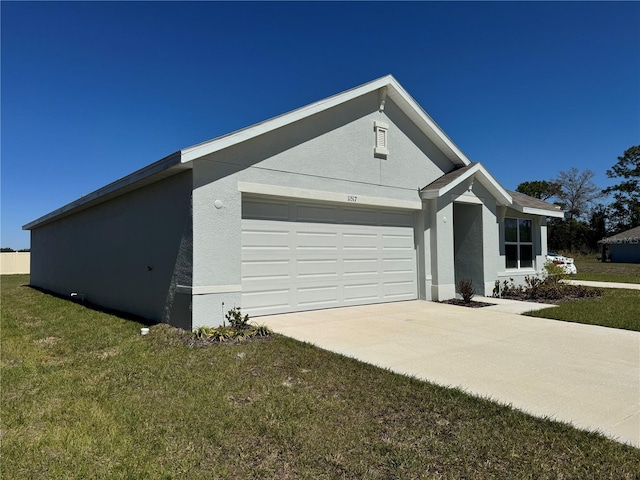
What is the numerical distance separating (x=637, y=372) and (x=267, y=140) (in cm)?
732

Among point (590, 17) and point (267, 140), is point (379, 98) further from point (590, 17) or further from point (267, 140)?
point (590, 17)

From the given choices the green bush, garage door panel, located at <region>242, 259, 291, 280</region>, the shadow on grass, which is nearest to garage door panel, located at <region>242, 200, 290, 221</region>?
garage door panel, located at <region>242, 259, 291, 280</region>

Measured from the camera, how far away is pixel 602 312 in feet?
31.1

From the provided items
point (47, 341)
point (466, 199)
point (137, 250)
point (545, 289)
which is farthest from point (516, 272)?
point (47, 341)

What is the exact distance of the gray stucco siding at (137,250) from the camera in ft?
26.0

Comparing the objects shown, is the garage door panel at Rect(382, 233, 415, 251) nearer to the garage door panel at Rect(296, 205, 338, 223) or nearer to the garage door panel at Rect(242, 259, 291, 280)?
the garage door panel at Rect(296, 205, 338, 223)

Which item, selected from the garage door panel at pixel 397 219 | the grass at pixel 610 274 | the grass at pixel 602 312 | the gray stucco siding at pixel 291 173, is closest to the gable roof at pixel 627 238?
the grass at pixel 610 274

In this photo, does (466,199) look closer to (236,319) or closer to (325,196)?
(325,196)

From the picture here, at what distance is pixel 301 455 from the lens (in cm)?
311

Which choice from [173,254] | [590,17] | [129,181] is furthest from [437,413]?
[590,17]

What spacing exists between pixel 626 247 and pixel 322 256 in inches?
1669

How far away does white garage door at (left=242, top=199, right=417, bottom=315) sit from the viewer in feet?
28.5

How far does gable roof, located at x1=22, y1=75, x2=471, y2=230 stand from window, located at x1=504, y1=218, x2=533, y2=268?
3.35 meters

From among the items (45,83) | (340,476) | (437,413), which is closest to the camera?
(340,476)
